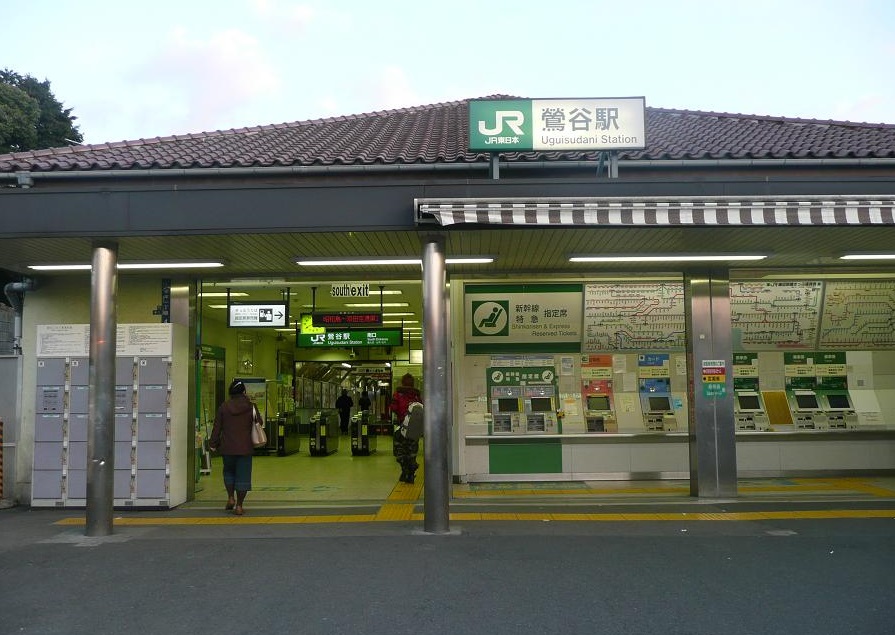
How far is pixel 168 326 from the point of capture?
978 cm

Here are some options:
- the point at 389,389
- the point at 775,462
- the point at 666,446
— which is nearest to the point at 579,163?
the point at 666,446

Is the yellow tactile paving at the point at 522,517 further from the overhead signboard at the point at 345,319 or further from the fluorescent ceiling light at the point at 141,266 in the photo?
the overhead signboard at the point at 345,319

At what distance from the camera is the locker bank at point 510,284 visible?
25.7 feet

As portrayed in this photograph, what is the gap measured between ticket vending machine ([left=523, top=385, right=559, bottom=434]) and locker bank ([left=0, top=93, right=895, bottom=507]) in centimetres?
2

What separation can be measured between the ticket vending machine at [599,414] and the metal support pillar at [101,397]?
653 centimetres

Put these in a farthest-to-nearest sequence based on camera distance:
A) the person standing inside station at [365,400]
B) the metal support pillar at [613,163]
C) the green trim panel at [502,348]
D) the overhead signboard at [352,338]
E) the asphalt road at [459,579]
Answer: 1. the person standing inside station at [365,400]
2. the overhead signboard at [352,338]
3. the green trim panel at [502,348]
4. the metal support pillar at [613,163]
5. the asphalt road at [459,579]

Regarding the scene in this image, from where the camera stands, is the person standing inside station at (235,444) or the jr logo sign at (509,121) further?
the person standing inside station at (235,444)

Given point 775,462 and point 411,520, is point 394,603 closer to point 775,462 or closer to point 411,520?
point 411,520

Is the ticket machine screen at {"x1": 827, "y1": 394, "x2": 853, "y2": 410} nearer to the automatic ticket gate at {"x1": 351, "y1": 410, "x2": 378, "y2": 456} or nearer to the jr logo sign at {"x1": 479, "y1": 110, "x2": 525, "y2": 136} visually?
the jr logo sign at {"x1": 479, "y1": 110, "x2": 525, "y2": 136}

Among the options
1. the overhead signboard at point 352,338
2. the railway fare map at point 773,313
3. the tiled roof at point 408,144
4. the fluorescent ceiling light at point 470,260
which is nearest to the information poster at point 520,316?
the overhead signboard at point 352,338

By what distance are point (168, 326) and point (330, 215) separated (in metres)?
3.25

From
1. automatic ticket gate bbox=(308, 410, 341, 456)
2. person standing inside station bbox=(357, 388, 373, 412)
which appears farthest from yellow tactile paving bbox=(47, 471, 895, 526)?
person standing inside station bbox=(357, 388, 373, 412)

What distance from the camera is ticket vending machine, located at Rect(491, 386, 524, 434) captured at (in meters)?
11.3

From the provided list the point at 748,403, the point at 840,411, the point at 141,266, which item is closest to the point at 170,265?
the point at 141,266
